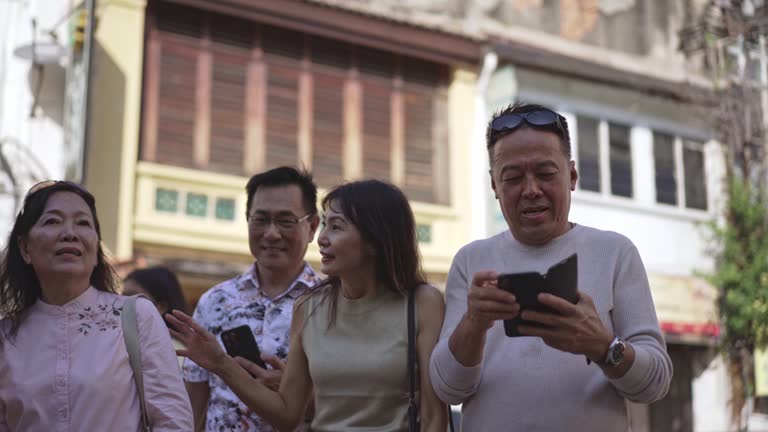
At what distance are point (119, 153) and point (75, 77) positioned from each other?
1.05 meters

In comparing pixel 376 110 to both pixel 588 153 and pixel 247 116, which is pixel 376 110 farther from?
pixel 588 153

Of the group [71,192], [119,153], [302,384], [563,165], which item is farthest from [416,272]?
[119,153]

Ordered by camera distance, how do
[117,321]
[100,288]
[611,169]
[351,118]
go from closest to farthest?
[117,321] < [100,288] < [351,118] < [611,169]

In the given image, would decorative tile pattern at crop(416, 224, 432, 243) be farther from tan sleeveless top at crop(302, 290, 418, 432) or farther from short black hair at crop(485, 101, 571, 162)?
short black hair at crop(485, 101, 571, 162)

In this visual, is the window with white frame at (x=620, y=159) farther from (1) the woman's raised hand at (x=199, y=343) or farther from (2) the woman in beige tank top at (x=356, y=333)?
(1) the woman's raised hand at (x=199, y=343)

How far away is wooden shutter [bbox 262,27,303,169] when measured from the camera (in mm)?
13023

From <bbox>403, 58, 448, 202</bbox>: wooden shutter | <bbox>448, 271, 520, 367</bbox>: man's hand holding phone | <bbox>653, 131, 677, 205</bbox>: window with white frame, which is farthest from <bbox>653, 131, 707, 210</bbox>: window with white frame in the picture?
<bbox>448, 271, 520, 367</bbox>: man's hand holding phone

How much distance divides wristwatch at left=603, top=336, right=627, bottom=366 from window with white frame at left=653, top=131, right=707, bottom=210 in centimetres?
1412

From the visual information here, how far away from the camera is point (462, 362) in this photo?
281 centimetres

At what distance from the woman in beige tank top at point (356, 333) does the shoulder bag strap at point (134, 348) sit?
0.28 metres

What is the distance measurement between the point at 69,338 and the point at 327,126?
402 inches

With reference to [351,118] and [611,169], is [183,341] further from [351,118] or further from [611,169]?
[611,169]

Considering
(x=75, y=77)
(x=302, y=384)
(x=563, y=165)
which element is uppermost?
(x=75, y=77)

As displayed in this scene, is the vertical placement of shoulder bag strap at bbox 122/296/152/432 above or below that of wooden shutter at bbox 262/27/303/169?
below
